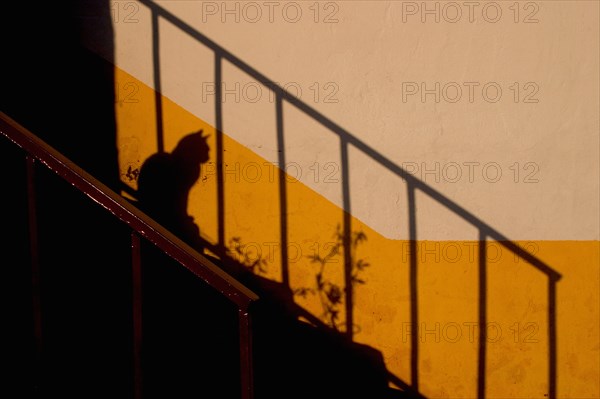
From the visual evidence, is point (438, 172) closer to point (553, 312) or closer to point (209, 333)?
point (553, 312)

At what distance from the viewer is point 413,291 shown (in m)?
3.57

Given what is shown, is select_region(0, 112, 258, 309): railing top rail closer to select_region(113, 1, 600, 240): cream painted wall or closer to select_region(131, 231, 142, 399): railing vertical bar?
select_region(131, 231, 142, 399): railing vertical bar

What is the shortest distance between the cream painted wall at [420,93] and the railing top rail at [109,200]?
4.71 ft

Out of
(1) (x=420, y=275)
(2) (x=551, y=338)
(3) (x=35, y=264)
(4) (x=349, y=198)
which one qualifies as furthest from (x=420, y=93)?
(3) (x=35, y=264)

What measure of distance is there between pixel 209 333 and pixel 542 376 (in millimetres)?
2029

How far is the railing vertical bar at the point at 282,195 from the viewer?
3.50 meters

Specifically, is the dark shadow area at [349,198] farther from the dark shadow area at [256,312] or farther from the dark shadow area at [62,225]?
the dark shadow area at [62,225]

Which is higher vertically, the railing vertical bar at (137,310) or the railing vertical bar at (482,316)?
the railing vertical bar at (137,310)

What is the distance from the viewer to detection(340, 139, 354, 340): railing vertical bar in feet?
11.5

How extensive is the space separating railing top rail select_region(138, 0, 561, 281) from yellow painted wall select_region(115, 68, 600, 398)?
4cm

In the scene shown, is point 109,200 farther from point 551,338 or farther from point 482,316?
point 551,338

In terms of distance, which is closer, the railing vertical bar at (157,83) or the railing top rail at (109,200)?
the railing top rail at (109,200)

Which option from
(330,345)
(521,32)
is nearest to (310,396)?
(330,345)

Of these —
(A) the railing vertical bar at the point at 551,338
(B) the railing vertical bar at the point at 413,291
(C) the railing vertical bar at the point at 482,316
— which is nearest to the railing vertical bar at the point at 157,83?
(B) the railing vertical bar at the point at 413,291
